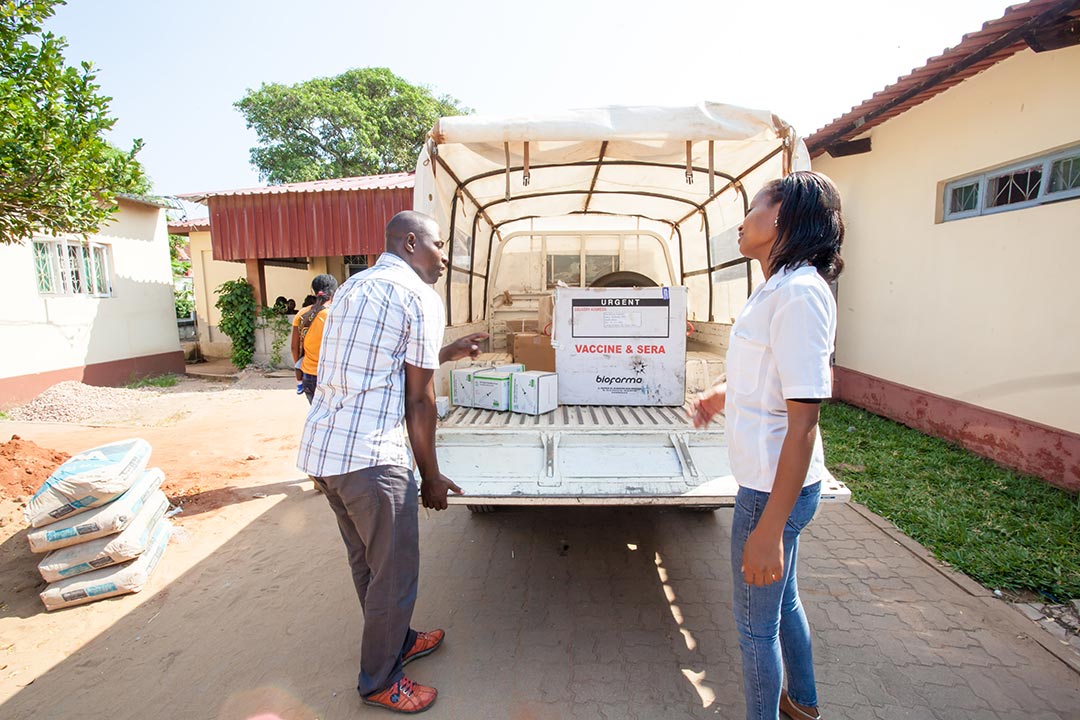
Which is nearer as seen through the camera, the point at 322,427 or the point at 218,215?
the point at 322,427

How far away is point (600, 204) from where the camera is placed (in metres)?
5.22

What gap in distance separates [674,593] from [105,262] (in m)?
12.2

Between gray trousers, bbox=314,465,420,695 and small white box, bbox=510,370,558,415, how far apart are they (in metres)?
1.29

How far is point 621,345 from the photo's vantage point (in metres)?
3.47

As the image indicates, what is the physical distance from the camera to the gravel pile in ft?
26.1

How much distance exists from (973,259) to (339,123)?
71.8ft

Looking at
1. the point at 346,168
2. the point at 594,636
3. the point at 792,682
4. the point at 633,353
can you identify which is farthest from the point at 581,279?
the point at 346,168

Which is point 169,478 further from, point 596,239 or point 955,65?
point 955,65

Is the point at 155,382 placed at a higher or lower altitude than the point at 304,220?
lower

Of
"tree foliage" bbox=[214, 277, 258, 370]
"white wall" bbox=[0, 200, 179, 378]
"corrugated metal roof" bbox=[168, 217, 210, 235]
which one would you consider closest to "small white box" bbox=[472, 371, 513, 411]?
"white wall" bbox=[0, 200, 179, 378]

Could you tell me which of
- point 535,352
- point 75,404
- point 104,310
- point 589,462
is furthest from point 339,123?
point 589,462

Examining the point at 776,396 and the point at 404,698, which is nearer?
the point at 776,396

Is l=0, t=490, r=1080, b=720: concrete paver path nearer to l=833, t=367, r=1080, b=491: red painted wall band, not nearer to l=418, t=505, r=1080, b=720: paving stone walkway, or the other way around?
l=418, t=505, r=1080, b=720: paving stone walkway

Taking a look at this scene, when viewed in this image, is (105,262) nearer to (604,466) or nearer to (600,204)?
(600,204)
